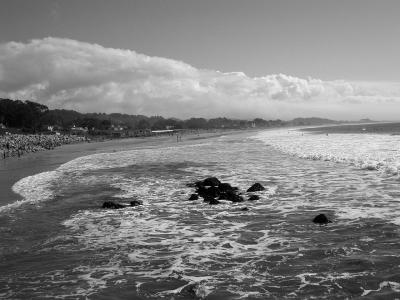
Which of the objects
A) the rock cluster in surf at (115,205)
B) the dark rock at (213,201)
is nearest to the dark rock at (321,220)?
the dark rock at (213,201)

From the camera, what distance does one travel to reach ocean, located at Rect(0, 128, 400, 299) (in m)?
9.70

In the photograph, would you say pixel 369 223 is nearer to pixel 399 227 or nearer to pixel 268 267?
pixel 399 227

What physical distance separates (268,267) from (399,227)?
6.20 meters

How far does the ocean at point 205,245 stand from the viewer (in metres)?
9.70

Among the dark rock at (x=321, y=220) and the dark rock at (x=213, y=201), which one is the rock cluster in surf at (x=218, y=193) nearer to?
the dark rock at (x=213, y=201)

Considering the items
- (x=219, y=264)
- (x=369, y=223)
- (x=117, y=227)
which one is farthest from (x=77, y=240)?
(x=369, y=223)

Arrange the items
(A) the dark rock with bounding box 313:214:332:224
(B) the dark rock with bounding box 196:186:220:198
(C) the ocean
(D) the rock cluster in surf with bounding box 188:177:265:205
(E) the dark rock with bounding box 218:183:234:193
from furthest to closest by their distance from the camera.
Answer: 1. (E) the dark rock with bounding box 218:183:234:193
2. (B) the dark rock with bounding box 196:186:220:198
3. (D) the rock cluster in surf with bounding box 188:177:265:205
4. (A) the dark rock with bounding box 313:214:332:224
5. (C) the ocean

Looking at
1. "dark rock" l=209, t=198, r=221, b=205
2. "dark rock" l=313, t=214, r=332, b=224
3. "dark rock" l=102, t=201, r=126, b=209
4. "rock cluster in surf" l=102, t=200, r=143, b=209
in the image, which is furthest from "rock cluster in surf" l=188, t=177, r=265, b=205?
"dark rock" l=313, t=214, r=332, b=224

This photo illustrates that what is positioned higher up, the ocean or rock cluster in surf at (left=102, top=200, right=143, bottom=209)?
rock cluster in surf at (left=102, top=200, right=143, bottom=209)

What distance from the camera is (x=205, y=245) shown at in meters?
13.3

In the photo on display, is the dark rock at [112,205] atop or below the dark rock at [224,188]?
below

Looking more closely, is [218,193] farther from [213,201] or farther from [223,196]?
[213,201]

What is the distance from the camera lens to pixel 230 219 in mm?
16812

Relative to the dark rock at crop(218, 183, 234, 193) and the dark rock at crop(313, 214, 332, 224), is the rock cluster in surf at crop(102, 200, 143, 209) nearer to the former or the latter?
the dark rock at crop(218, 183, 234, 193)
